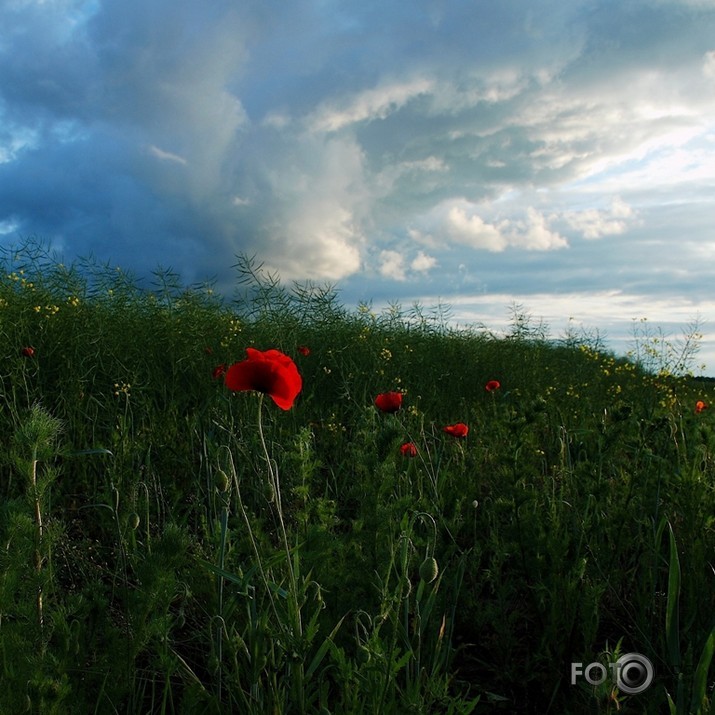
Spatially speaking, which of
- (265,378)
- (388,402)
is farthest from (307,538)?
(388,402)

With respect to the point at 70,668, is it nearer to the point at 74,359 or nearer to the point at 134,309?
the point at 74,359

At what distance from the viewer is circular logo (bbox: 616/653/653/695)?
185 cm

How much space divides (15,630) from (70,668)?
0.50 feet

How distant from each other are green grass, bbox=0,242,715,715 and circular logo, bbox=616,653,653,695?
57mm

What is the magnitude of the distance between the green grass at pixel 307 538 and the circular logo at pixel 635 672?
0.06m

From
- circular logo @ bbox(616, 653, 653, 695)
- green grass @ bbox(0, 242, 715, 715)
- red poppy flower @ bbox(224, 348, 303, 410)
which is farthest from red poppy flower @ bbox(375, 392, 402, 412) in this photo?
circular logo @ bbox(616, 653, 653, 695)

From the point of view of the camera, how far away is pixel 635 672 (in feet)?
6.54

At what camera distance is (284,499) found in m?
3.29

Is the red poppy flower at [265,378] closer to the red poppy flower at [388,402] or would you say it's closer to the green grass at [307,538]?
the green grass at [307,538]

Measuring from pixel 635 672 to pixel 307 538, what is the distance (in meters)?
1.04

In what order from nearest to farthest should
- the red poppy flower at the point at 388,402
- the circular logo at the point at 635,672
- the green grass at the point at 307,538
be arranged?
the green grass at the point at 307,538 → the circular logo at the point at 635,672 → the red poppy flower at the point at 388,402

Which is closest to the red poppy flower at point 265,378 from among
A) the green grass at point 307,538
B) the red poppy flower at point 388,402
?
the green grass at point 307,538

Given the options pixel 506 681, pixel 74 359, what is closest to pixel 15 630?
pixel 506 681

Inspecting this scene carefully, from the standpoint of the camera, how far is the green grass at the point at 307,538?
153cm
